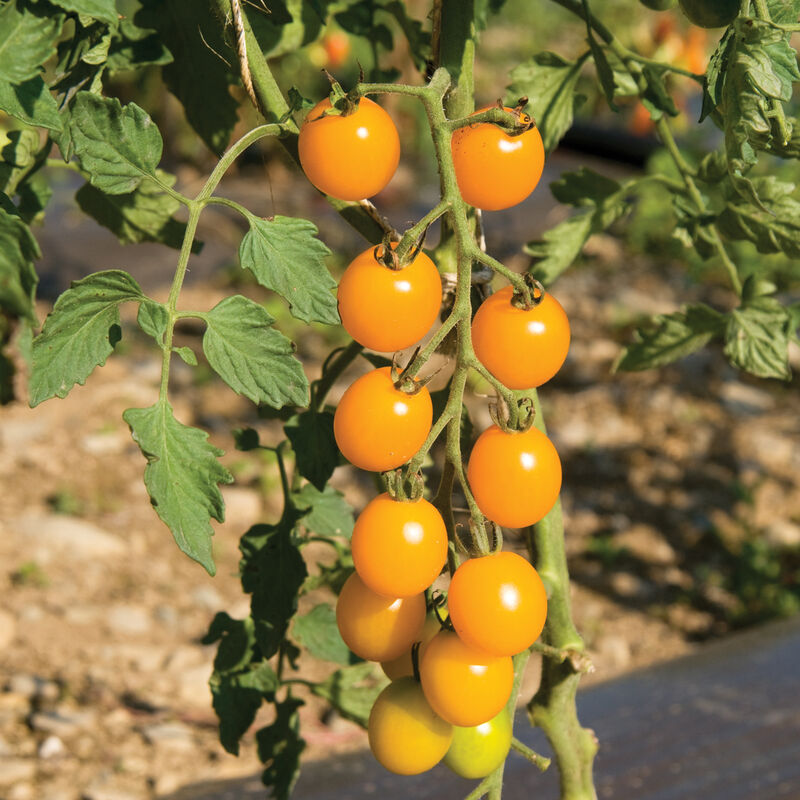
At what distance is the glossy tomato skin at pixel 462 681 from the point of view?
2.31 ft

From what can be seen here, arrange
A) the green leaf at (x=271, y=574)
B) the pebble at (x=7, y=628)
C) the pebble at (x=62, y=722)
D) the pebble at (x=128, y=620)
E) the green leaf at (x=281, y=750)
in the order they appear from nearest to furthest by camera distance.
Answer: the green leaf at (x=271, y=574) < the green leaf at (x=281, y=750) < the pebble at (x=62, y=722) < the pebble at (x=7, y=628) < the pebble at (x=128, y=620)

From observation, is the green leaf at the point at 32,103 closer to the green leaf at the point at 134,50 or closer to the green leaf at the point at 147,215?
the green leaf at the point at 134,50

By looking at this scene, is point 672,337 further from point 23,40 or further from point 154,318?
point 23,40

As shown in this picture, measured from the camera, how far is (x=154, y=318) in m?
0.65

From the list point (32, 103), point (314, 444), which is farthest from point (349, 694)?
point (32, 103)

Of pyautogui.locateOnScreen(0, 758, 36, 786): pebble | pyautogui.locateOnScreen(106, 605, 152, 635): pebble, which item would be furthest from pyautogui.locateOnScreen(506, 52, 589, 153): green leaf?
pyautogui.locateOnScreen(106, 605, 152, 635): pebble

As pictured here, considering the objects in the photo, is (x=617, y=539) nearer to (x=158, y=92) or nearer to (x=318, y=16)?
(x=318, y=16)

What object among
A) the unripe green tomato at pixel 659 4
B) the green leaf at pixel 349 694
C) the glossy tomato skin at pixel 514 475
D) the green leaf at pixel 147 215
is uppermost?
the unripe green tomato at pixel 659 4

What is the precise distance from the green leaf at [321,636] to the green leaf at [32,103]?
600 millimetres

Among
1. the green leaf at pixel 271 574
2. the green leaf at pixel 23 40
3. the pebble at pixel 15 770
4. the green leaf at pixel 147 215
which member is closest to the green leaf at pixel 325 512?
the green leaf at pixel 271 574

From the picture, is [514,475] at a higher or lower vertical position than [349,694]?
higher

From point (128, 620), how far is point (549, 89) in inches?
66.4

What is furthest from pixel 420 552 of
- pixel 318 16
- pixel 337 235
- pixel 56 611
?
pixel 337 235

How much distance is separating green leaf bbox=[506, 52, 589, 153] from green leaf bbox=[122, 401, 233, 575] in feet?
1.57
